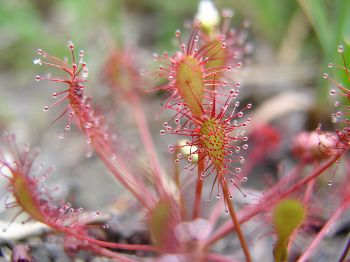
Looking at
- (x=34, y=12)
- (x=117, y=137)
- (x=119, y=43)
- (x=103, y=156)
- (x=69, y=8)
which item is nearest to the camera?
(x=103, y=156)

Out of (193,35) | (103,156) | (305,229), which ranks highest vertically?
(193,35)

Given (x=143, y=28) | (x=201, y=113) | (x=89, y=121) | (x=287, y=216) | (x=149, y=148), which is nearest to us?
(x=287, y=216)

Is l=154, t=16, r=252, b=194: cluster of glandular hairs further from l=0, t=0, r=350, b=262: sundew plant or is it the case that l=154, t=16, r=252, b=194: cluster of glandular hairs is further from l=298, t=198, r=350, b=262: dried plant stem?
l=298, t=198, r=350, b=262: dried plant stem

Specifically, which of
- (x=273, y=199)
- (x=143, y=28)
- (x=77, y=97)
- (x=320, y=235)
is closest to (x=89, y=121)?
(x=77, y=97)

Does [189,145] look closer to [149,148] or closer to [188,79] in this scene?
[188,79]

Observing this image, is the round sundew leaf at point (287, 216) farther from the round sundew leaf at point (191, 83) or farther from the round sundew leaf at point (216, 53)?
the round sundew leaf at point (216, 53)

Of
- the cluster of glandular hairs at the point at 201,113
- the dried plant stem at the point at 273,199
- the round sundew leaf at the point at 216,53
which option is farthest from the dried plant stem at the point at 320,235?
the round sundew leaf at the point at 216,53

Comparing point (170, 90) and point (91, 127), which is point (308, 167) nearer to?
point (170, 90)

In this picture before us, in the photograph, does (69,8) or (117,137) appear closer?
(117,137)

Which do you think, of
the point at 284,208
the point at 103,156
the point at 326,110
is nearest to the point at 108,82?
the point at 103,156
